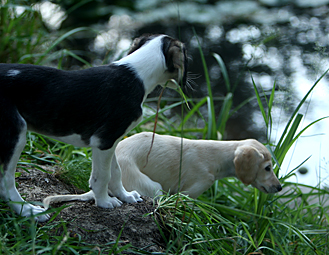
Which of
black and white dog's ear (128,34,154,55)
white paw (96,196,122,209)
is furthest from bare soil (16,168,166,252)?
black and white dog's ear (128,34,154,55)

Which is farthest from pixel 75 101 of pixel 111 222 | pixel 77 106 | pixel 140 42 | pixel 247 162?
pixel 247 162

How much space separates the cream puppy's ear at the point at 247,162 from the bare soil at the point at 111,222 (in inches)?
33.7

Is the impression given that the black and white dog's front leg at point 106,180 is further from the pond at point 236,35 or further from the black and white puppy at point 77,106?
the pond at point 236,35

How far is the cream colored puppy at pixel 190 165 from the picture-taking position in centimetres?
302

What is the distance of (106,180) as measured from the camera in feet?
7.48

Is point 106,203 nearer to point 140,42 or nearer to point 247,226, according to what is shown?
point 140,42

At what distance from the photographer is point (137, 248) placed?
83.0 inches

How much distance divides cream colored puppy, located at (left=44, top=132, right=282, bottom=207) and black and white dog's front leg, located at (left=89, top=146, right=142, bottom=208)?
1.37 ft

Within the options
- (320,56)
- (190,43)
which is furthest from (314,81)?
(190,43)

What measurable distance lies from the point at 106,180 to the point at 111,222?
0.85 ft

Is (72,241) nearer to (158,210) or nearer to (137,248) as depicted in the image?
(137,248)

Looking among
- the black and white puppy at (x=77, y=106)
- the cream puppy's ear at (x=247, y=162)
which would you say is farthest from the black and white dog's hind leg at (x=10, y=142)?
the cream puppy's ear at (x=247, y=162)

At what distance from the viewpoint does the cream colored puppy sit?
302 cm

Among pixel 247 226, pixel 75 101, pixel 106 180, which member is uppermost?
pixel 75 101
